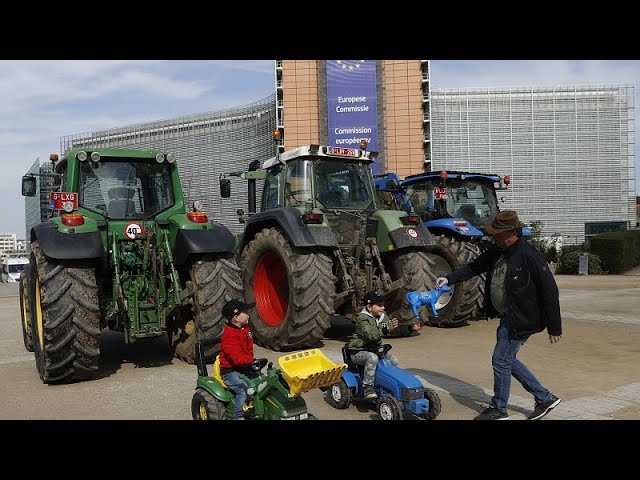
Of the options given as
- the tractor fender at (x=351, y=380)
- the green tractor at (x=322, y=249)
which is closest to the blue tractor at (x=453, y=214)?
the green tractor at (x=322, y=249)

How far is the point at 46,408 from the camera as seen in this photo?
16.6 ft

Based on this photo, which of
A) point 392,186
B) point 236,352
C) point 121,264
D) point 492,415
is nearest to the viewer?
point 236,352

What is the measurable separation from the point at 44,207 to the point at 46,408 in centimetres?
361

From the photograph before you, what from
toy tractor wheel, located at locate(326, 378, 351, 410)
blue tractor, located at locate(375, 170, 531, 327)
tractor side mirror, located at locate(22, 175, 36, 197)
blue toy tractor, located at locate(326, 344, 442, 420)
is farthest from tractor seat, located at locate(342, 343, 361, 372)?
tractor side mirror, located at locate(22, 175, 36, 197)

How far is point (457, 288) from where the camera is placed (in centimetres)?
891

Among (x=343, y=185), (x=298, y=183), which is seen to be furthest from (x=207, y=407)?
(x=343, y=185)

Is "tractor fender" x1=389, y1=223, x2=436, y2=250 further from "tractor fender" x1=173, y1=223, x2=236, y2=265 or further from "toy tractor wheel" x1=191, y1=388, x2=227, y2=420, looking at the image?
"toy tractor wheel" x1=191, y1=388, x2=227, y2=420

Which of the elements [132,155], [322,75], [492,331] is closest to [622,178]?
[322,75]

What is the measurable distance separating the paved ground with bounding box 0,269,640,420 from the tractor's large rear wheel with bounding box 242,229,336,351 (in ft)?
1.09

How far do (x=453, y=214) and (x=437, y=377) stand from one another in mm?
4952

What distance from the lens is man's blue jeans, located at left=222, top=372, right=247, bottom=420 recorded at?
13.2 feet

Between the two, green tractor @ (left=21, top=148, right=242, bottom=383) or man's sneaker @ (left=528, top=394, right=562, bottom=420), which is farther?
green tractor @ (left=21, top=148, right=242, bottom=383)

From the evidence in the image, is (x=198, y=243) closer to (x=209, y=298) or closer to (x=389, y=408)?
(x=209, y=298)

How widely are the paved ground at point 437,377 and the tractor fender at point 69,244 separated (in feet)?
4.40
